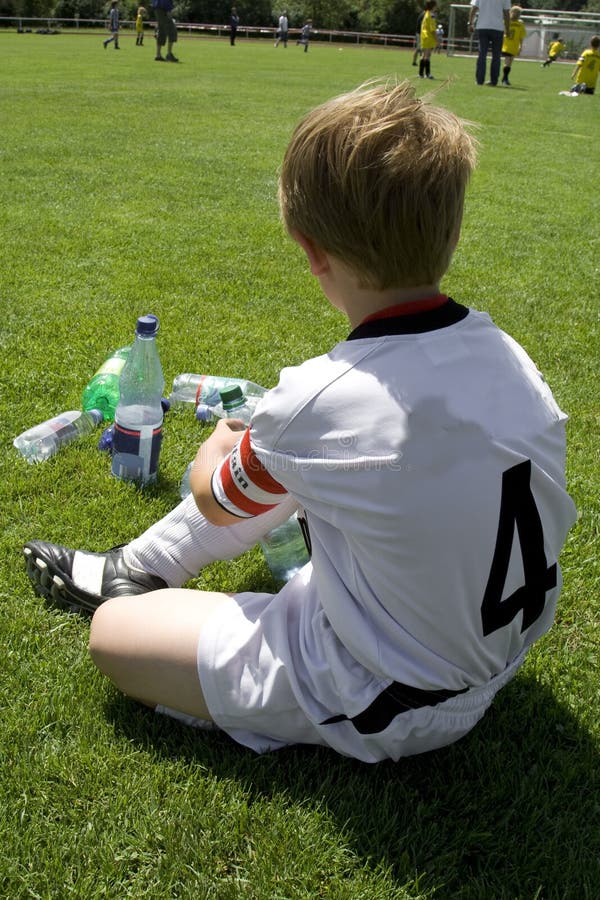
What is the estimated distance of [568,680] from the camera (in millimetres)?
2439

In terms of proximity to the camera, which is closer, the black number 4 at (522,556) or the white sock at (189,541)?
the black number 4 at (522,556)

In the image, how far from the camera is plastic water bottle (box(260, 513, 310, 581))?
2.80 metres

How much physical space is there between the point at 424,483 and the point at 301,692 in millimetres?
622

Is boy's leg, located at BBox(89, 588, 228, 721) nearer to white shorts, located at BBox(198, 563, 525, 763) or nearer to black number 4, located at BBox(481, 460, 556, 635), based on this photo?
white shorts, located at BBox(198, 563, 525, 763)

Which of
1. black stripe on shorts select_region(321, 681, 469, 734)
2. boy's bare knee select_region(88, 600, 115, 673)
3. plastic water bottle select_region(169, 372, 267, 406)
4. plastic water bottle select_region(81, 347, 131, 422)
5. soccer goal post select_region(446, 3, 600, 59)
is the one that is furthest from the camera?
soccer goal post select_region(446, 3, 600, 59)

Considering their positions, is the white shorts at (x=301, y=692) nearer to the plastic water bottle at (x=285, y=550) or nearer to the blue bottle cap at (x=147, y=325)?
the plastic water bottle at (x=285, y=550)

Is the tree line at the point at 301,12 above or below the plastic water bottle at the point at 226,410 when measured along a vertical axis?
above

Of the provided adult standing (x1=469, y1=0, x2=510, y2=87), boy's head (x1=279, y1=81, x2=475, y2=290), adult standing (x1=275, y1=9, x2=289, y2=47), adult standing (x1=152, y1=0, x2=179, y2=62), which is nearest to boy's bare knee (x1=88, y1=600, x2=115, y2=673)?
boy's head (x1=279, y1=81, x2=475, y2=290)

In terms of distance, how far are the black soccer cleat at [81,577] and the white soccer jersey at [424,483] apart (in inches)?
33.9

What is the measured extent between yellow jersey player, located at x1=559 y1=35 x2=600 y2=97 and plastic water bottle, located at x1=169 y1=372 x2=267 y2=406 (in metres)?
21.4

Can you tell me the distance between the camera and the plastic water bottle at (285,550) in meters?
2.80

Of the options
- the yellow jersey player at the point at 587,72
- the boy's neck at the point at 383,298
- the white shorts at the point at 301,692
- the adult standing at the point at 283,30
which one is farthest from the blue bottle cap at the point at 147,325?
the adult standing at the point at 283,30

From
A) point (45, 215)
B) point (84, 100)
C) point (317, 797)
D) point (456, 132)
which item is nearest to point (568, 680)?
point (317, 797)

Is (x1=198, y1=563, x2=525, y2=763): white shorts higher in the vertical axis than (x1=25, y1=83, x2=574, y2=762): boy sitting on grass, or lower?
lower
